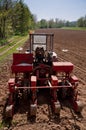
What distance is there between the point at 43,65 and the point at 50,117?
2.22 m

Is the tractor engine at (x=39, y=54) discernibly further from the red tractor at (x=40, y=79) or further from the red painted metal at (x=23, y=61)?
the red painted metal at (x=23, y=61)

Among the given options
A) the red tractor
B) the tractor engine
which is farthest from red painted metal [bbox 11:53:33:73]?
the tractor engine

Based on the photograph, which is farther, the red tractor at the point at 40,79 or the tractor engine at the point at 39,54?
the tractor engine at the point at 39,54

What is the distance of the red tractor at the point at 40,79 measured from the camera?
260 inches

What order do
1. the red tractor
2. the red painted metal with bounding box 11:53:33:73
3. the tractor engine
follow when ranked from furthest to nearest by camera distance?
the tractor engine
the red painted metal with bounding box 11:53:33:73
the red tractor

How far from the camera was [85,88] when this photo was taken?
8867 mm

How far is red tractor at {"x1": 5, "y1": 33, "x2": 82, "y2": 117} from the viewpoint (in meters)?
6.59

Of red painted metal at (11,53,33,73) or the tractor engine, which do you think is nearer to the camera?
red painted metal at (11,53,33,73)

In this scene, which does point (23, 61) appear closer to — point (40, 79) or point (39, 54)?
point (39, 54)

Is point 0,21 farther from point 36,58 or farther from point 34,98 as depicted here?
point 34,98

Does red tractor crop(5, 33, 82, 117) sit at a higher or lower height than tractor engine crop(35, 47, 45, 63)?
lower

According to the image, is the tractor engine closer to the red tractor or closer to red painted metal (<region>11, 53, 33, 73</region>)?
the red tractor

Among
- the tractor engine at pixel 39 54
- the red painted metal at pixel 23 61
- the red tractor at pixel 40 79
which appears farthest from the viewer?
the tractor engine at pixel 39 54

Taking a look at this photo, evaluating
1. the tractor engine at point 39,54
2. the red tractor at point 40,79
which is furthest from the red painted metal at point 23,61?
the tractor engine at point 39,54
